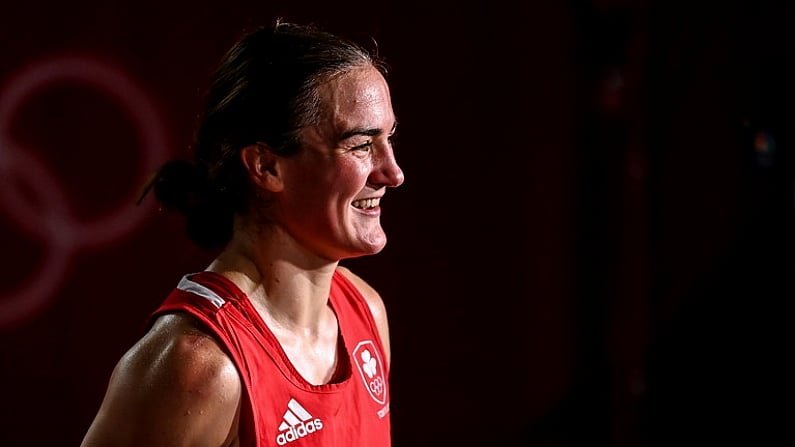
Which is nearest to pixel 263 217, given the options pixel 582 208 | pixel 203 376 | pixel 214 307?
pixel 214 307

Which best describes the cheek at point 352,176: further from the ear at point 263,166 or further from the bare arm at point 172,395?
the bare arm at point 172,395

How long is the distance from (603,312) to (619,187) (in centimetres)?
40

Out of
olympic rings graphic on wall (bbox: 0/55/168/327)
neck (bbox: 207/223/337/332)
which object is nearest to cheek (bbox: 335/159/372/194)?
neck (bbox: 207/223/337/332)

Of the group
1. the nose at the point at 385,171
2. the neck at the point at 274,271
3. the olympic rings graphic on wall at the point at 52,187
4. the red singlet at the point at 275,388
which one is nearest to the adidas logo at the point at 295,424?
the red singlet at the point at 275,388

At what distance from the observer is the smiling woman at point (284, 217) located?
118cm

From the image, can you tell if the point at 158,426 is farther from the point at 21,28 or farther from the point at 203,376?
the point at 21,28

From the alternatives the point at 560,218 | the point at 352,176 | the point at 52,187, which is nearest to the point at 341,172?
the point at 352,176

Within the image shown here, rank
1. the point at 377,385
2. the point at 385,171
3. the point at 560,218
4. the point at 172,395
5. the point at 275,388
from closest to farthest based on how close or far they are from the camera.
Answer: the point at 172,395
the point at 275,388
the point at 385,171
the point at 377,385
the point at 560,218

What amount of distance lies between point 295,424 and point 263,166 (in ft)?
1.19

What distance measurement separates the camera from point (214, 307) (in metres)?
1.17

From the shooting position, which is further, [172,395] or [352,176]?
[352,176]

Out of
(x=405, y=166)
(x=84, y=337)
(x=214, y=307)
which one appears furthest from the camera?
(x=405, y=166)

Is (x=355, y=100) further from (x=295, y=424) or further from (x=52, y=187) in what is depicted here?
(x=52, y=187)

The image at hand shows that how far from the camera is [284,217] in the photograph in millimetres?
1292
